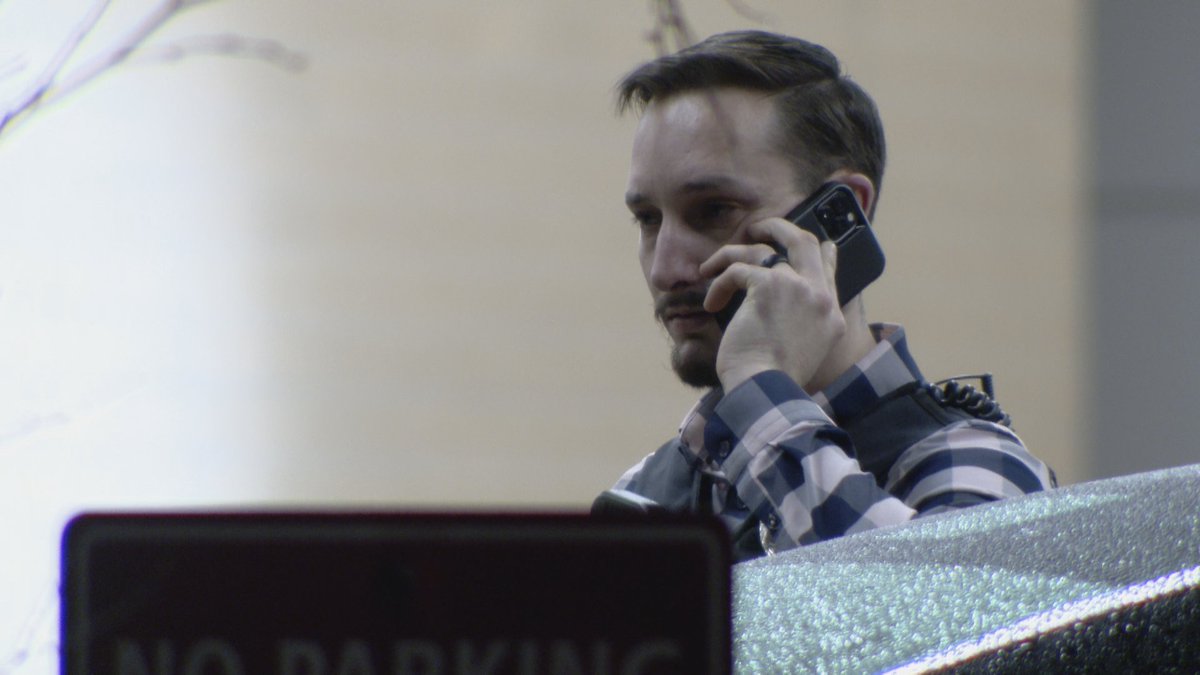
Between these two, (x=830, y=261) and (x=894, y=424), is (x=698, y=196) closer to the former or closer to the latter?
(x=830, y=261)

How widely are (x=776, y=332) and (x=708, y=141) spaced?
1.11ft

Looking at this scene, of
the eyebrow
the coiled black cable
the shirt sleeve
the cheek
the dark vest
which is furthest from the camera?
the cheek

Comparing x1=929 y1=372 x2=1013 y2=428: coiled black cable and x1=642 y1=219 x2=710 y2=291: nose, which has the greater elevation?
x1=642 y1=219 x2=710 y2=291: nose

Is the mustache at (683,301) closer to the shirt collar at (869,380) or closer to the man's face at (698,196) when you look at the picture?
the man's face at (698,196)

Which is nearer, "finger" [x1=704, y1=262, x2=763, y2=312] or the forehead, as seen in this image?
"finger" [x1=704, y1=262, x2=763, y2=312]

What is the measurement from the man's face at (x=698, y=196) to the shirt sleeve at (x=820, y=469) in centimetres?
25

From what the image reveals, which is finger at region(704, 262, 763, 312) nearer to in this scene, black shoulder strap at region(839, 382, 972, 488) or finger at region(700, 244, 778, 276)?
finger at region(700, 244, 778, 276)

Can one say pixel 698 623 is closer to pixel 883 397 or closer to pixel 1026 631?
pixel 1026 631

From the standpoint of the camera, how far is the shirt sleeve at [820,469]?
1578 millimetres

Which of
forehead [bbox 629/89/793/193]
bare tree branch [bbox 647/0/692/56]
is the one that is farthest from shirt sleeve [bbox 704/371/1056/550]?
bare tree branch [bbox 647/0/692/56]

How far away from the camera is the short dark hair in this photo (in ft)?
6.88

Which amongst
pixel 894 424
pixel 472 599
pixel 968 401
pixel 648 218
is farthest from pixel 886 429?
pixel 472 599

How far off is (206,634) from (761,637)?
0.32 metres

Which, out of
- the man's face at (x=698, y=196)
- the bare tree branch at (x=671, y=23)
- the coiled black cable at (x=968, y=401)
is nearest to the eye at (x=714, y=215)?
the man's face at (x=698, y=196)
